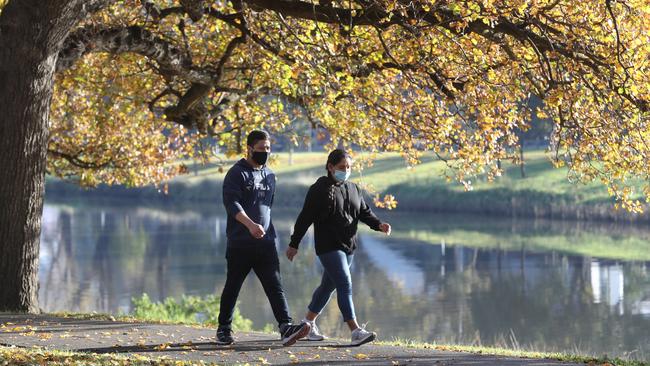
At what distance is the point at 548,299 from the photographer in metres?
36.5

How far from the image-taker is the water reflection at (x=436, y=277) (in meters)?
31.1

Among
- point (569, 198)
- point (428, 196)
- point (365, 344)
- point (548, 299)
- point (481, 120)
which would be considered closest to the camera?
point (365, 344)

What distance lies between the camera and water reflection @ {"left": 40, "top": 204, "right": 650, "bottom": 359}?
1225 inches

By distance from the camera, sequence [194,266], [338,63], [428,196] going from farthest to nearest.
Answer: [428,196], [194,266], [338,63]

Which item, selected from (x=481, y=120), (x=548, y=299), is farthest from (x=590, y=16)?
(x=548, y=299)

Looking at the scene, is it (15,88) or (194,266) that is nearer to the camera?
(15,88)

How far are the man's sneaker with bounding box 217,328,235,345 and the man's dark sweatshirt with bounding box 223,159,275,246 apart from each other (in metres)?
1.10

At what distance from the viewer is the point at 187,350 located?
38.2 ft

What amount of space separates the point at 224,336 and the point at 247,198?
1.72 m

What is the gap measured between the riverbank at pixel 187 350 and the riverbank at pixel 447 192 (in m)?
39.7

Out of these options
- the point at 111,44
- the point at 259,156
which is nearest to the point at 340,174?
the point at 259,156

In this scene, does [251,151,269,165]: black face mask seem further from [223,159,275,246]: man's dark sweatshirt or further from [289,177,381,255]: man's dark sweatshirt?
[289,177,381,255]: man's dark sweatshirt

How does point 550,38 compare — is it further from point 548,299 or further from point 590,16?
point 548,299

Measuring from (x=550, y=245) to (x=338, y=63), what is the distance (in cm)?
3271
